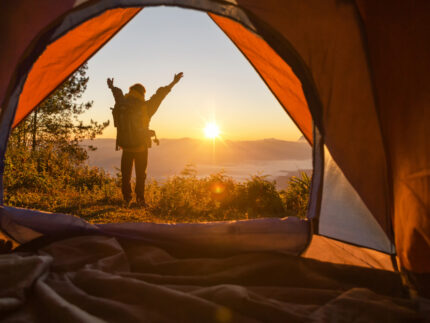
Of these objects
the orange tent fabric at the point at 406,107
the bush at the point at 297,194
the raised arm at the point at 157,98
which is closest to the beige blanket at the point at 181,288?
the orange tent fabric at the point at 406,107

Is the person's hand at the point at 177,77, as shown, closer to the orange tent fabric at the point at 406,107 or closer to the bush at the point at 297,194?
the orange tent fabric at the point at 406,107

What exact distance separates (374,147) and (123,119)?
3424mm

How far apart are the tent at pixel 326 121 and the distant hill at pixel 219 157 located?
1.34 feet

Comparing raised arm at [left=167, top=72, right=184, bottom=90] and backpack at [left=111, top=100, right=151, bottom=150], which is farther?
backpack at [left=111, top=100, right=151, bottom=150]

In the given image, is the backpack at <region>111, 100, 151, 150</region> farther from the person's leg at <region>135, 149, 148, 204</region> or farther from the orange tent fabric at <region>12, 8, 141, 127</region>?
the orange tent fabric at <region>12, 8, 141, 127</region>

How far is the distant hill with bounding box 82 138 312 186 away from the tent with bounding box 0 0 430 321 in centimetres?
41

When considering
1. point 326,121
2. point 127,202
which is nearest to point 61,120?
point 127,202

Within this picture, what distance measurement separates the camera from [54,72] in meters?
2.85

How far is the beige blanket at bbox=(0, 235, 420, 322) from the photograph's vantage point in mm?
1353

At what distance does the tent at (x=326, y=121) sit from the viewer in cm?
197

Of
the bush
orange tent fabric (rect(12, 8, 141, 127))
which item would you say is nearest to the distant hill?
the bush

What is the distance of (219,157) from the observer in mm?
23750

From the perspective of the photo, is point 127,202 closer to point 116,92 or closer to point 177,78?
point 116,92

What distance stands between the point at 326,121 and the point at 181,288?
4.64 ft
